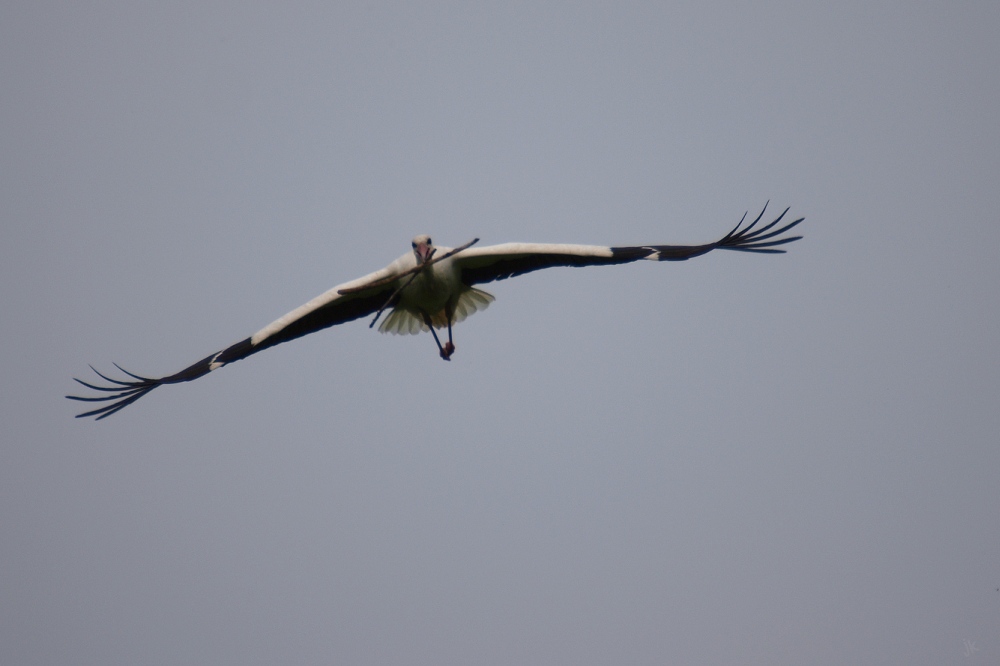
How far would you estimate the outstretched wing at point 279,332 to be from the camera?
372 inches

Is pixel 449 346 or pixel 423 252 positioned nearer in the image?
pixel 423 252

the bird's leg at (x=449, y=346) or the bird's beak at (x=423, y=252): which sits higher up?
the bird's beak at (x=423, y=252)

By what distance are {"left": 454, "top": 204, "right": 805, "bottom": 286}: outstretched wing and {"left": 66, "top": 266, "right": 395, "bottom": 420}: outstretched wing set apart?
99cm

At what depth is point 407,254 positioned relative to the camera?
997 cm

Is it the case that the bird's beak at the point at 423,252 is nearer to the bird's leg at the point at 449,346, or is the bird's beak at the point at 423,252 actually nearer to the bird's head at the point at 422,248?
the bird's head at the point at 422,248

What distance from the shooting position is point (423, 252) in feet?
31.8

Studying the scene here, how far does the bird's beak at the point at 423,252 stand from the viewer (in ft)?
31.8

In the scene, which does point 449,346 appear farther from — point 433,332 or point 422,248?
point 422,248

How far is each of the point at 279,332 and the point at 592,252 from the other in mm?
3196

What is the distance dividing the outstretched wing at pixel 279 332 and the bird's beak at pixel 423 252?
32 cm

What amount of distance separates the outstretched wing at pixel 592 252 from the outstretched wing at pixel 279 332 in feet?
3.24

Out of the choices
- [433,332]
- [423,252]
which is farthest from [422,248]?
[433,332]

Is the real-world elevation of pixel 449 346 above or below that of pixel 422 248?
below

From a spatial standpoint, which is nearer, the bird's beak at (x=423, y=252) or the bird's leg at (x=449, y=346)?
the bird's beak at (x=423, y=252)
